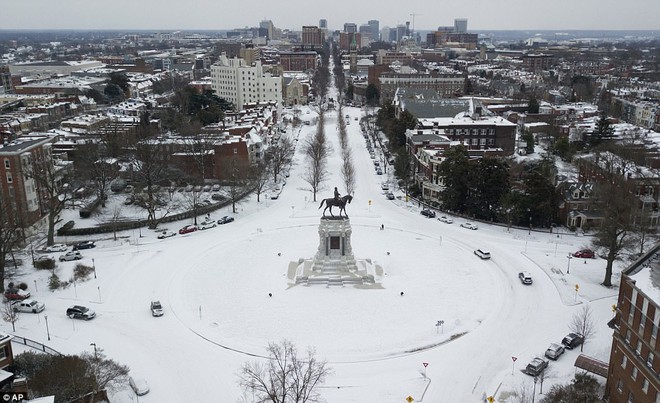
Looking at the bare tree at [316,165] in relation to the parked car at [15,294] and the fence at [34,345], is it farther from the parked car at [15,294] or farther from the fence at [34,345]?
the fence at [34,345]

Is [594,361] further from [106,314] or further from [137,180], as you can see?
[137,180]

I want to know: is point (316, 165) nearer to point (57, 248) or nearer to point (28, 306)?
point (57, 248)

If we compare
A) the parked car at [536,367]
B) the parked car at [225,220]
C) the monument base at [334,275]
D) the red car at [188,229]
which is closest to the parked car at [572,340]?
the parked car at [536,367]

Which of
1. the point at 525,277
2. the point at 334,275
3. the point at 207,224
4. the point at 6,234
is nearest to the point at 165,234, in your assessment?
the point at 207,224

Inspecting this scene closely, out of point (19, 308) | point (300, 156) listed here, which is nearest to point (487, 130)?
point (300, 156)

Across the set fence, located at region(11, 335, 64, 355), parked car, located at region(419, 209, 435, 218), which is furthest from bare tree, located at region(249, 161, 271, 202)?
fence, located at region(11, 335, 64, 355)
